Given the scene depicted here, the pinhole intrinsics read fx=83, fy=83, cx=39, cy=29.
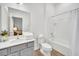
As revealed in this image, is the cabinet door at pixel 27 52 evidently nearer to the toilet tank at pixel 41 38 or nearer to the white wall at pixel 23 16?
the toilet tank at pixel 41 38

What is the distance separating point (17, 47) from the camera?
1.56 meters

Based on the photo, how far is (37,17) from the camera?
1624 millimetres

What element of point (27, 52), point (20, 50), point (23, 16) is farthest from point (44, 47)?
point (23, 16)

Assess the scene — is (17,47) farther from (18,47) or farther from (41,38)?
(41,38)

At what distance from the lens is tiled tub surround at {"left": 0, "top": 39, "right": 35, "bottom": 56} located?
1.42 metres

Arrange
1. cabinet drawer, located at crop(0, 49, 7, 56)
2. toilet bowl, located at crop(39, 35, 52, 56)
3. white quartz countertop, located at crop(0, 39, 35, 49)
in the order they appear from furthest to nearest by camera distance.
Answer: toilet bowl, located at crop(39, 35, 52, 56)
white quartz countertop, located at crop(0, 39, 35, 49)
cabinet drawer, located at crop(0, 49, 7, 56)

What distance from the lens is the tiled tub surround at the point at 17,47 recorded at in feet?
4.67

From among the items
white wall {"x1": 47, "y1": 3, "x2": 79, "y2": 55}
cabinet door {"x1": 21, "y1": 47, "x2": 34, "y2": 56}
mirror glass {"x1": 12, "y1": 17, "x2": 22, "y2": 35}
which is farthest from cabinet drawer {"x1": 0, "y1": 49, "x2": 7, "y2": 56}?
white wall {"x1": 47, "y1": 3, "x2": 79, "y2": 55}

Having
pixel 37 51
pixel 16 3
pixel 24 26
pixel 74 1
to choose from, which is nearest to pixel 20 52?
pixel 37 51

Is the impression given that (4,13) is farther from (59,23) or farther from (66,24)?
(66,24)

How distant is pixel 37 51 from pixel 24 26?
1.84ft

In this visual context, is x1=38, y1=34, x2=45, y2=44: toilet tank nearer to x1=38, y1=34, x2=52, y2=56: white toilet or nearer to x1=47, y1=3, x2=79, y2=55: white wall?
x1=38, y1=34, x2=52, y2=56: white toilet

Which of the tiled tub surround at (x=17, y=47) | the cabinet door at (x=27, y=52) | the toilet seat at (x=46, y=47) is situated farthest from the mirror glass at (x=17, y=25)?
the toilet seat at (x=46, y=47)

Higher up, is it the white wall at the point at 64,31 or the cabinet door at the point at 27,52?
the white wall at the point at 64,31
